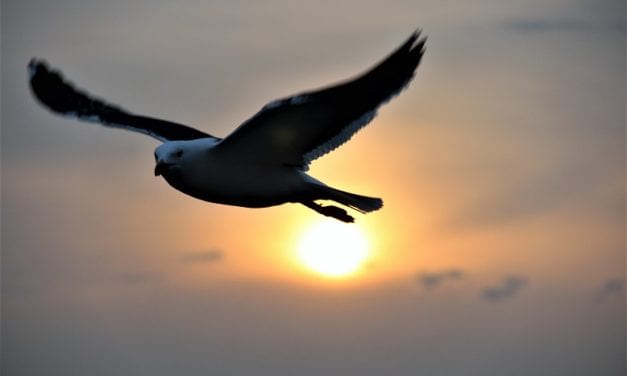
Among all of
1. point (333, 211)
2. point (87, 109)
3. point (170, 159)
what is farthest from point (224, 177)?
point (87, 109)

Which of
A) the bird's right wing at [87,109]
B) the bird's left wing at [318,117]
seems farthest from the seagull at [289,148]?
the bird's right wing at [87,109]

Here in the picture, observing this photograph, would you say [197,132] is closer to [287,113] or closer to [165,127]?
[165,127]

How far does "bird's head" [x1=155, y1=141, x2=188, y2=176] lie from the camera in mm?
12969

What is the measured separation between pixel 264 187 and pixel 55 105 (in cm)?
496

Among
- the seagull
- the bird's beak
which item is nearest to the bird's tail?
the seagull

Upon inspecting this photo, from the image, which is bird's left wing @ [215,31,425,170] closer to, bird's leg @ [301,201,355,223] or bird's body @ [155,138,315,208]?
bird's body @ [155,138,315,208]

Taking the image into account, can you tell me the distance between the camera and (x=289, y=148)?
13.2m

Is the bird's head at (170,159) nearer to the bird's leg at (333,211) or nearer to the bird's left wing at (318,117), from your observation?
Result: the bird's left wing at (318,117)

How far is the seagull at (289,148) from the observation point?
38.3ft

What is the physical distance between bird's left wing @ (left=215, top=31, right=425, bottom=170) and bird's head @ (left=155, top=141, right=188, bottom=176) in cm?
45

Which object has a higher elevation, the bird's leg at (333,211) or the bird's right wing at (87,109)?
the bird's right wing at (87,109)

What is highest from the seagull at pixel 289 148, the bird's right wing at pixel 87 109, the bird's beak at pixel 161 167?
the bird's right wing at pixel 87 109

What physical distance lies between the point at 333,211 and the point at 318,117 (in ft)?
7.55

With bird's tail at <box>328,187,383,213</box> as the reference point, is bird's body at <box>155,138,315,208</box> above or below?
below
